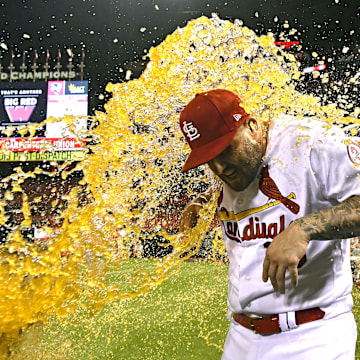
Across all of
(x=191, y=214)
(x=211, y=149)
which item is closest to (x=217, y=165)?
(x=211, y=149)

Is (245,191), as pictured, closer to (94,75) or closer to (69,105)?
(69,105)

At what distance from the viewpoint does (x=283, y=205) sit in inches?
50.6

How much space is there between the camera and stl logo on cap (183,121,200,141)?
1.33 meters

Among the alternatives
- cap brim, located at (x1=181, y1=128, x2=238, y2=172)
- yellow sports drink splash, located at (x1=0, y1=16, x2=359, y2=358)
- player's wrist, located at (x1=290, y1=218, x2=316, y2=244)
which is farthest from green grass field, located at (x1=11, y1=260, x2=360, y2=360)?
player's wrist, located at (x1=290, y1=218, x2=316, y2=244)

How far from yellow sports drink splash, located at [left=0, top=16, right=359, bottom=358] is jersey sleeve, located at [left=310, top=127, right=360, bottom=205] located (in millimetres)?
306

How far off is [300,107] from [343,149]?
1133mm

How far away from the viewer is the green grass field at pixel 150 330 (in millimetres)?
3033

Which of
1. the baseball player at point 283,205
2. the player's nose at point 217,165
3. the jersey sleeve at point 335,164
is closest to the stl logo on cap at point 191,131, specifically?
the baseball player at point 283,205

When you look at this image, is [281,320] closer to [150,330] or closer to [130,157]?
[130,157]

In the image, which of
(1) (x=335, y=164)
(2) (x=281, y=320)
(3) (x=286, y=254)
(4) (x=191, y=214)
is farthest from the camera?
(4) (x=191, y=214)

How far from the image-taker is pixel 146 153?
2891 mm

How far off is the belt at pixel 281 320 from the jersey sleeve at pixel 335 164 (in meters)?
0.35

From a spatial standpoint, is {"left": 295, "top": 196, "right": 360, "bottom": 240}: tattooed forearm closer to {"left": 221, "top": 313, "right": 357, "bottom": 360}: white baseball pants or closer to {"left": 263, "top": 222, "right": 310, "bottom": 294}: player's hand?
{"left": 263, "top": 222, "right": 310, "bottom": 294}: player's hand

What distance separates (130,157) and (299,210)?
5.70 feet
